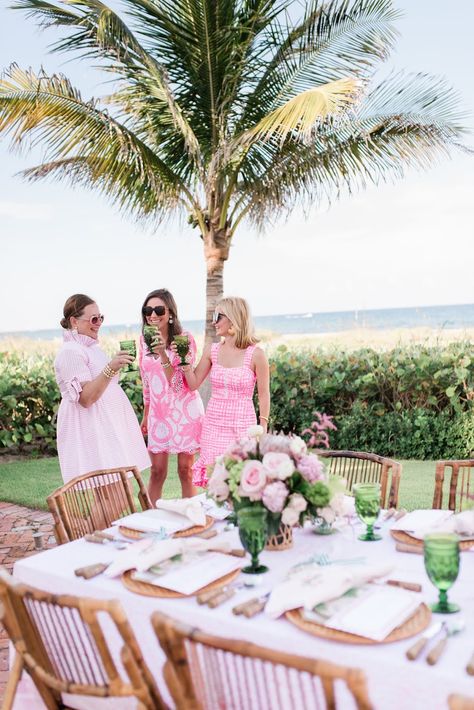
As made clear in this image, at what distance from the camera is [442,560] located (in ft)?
6.61

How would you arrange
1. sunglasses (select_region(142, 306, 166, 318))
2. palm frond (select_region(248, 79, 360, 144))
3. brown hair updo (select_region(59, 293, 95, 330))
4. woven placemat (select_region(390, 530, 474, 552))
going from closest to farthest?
woven placemat (select_region(390, 530, 474, 552)) → brown hair updo (select_region(59, 293, 95, 330)) → sunglasses (select_region(142, 306, 166, 318)) → palm frond (select_region(248, 79, 360, 144))

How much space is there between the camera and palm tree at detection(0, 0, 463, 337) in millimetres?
7680

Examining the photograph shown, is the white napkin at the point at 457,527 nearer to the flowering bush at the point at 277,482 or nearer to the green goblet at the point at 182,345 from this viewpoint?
the flowering bush at the point at 277,482

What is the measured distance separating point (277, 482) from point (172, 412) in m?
2.41

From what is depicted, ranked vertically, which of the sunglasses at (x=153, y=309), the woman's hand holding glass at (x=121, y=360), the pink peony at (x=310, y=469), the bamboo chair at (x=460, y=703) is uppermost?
the sunglasses at (x=153, y=309)

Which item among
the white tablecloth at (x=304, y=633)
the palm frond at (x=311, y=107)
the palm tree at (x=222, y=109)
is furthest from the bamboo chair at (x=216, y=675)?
the palm tree at (x=222, y=109)

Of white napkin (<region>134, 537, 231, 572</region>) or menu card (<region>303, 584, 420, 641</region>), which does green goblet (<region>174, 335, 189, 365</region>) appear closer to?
white napkin (<region>134, 537, 231, 572</region>)

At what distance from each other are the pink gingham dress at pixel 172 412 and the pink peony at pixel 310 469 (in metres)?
2.27

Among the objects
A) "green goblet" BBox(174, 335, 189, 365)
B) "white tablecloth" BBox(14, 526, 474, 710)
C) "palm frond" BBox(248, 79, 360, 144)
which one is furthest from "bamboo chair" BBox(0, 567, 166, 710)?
"palm frond" BBox(248, 79, 360, 144)

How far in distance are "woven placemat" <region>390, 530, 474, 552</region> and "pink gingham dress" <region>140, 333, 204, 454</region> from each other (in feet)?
7.22

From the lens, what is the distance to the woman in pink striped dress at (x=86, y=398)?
4172mm

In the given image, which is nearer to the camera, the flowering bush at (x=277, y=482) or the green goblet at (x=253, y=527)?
the green goblet at (x=253, y=527)

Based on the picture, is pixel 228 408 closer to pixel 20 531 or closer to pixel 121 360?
pixel 121 360

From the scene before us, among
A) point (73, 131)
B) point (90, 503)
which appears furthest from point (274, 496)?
point (73, 131)
